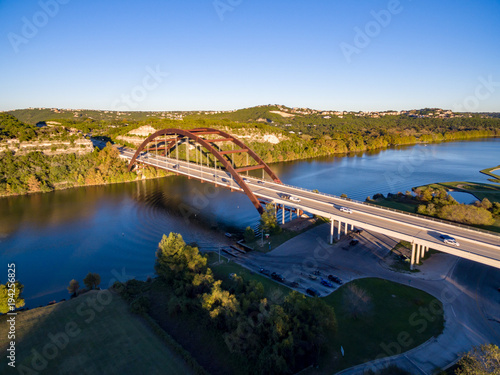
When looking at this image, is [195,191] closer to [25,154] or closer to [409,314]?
[25,154]

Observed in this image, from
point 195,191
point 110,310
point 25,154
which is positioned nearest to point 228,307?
point 110,310

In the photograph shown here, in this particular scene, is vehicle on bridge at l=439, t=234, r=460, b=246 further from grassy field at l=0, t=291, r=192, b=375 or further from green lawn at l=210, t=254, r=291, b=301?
grassy field at l=0, t=291, r=192, b=375

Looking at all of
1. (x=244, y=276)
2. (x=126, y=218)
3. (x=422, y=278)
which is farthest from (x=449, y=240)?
(x=126, y=218)

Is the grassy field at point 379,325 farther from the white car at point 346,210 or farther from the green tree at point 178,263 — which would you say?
the white car at point 346,210

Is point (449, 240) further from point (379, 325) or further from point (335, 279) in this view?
point (379, 325)

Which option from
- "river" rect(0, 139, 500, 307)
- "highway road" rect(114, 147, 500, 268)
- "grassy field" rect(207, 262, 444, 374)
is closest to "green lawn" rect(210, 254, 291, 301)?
"grassy field" rect(207, 262, 444, 374)

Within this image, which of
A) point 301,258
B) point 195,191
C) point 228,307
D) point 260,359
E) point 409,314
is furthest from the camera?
point 195,191

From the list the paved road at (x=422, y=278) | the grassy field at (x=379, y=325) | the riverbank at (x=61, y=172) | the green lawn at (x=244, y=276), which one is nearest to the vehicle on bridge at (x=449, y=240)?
the paved road at (x=422, y=278)
